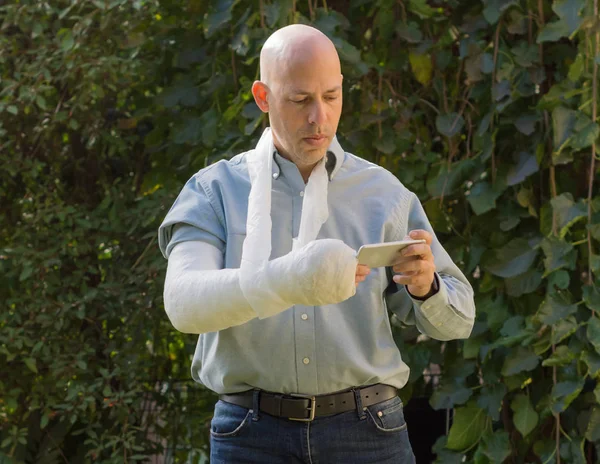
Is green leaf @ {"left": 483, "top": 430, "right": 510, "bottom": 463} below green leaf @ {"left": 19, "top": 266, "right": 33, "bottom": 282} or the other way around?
below

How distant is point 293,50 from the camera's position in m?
1.51

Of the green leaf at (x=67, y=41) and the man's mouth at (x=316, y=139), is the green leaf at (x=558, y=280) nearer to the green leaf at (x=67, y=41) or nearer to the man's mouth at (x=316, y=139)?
the man's mouth at (x=316, y=139)

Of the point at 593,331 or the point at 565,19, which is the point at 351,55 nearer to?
the point at 565,19

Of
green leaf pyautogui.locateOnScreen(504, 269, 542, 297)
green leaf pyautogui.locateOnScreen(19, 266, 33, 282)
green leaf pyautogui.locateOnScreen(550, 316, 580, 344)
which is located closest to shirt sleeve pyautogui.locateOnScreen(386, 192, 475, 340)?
green leaf pyautogui.locateOnScreen(550, 316, 580, 344)

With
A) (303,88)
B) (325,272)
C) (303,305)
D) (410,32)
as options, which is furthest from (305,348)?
(410,32)

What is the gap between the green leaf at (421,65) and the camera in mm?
2623

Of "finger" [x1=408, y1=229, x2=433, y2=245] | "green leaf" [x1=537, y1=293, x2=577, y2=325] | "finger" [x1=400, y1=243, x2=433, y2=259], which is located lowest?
"green leaf" [x1=537, y1=293, x2=577, y2=325]

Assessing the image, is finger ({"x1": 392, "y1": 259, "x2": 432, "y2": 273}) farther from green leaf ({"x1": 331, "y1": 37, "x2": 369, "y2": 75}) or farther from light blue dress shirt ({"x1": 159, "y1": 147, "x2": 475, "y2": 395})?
green leaf ({"x1": 331, "y1": 37, "x2": 369, "y2": 75})

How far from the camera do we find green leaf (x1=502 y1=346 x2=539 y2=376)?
2367 millimetres

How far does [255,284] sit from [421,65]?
1.45 meters

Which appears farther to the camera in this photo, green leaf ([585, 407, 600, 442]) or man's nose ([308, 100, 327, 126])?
green leaf ([585, 407, 600, 442])

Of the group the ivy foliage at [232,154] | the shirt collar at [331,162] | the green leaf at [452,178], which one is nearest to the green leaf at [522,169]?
the ivy foliage at [232,154]

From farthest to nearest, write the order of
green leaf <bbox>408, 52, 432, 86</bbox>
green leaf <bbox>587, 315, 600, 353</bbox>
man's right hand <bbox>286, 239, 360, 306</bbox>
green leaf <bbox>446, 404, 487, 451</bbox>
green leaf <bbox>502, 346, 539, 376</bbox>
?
green leaf <bbox>408, 52, 432, 86</bbox>
green leaf <bbox>446, 404, 487, 451</bbox>
green leaf <bbox>502, 346, 539, 376</bbox>
green leaf <bbox>587, 315, 600, 353</bbox>
man's right hand <bbox>286, 239, 360, 306</bbox>

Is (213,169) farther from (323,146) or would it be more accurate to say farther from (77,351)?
(77,351)
